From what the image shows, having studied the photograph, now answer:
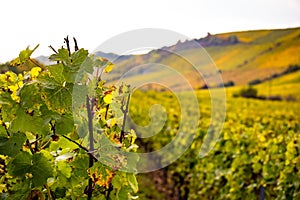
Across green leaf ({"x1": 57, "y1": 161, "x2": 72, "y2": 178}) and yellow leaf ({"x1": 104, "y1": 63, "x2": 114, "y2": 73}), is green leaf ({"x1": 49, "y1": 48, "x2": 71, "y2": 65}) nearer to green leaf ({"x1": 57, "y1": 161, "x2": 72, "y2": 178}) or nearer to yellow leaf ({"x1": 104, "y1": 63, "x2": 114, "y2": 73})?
yellow leaf ({"x1": 104, "y1": 63, "x2": 114, "y2": 73})

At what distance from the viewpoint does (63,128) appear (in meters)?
1.56

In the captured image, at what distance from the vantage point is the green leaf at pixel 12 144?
5.16 ft

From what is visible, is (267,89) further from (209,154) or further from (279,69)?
(209,154)

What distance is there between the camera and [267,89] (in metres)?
50.9

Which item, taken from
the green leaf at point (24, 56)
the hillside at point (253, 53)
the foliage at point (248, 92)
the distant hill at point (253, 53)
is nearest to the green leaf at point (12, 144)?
the green leaf at point (24, 56)

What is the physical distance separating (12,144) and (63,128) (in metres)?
0.17

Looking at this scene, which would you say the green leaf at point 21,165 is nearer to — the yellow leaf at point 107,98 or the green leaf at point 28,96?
the green leaf at point 28,96

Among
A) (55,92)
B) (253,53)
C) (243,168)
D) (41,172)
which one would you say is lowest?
(243,168)

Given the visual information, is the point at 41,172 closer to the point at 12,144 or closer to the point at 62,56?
the point at 12,144

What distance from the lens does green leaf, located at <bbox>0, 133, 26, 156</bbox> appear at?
5.16 ft

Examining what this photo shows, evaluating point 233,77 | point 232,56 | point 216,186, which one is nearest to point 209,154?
point 216,186

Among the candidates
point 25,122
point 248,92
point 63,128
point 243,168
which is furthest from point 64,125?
point 248,92

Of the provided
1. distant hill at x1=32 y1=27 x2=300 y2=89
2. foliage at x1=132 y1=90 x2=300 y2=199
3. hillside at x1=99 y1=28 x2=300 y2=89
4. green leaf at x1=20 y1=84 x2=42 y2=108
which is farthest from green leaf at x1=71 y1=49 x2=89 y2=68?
hillside at x1=99 y1=28 x2=300 y2=89

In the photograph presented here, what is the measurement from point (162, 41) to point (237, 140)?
167 inches
